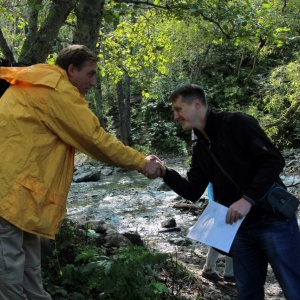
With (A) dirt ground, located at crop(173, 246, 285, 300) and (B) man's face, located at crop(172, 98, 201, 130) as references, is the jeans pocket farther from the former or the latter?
(A) dirt ground, located at crop(173, 246, 285, 300)

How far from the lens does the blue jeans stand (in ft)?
9.59

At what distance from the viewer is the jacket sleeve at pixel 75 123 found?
291 centimetres

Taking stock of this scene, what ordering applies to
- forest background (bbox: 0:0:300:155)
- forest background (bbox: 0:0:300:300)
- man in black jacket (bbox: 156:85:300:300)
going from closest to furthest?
1. man in black jacket (bbox: 156:85:300:300)
2. forest background (bbox: 0:0:300:300)
3. forest background (bbox: 0:0:300:155)

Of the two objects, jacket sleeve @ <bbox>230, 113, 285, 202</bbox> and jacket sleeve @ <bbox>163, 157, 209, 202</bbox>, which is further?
jacket sleeve @ <bbox>163, 157, 209, 202</bbox>

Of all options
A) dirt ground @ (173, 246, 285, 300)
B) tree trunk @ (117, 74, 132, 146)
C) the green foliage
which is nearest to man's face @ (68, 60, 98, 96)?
the green foliage

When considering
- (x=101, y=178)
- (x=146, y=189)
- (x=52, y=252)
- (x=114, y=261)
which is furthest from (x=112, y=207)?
(x=114, y=261)

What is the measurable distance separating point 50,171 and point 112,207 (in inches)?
341

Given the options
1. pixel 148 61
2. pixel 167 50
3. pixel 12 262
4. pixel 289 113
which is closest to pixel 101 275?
pixel 12 262

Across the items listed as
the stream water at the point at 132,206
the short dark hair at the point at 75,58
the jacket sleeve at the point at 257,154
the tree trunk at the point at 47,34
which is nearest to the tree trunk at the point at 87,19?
the tree trunk at the point at 47,34

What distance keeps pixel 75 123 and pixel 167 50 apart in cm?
1185

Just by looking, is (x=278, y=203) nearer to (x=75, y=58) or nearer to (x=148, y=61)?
(x=75, y=58)

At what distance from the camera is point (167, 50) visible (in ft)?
47.1

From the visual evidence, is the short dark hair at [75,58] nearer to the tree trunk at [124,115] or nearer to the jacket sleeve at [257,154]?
the jacket sleeve at [257,154]

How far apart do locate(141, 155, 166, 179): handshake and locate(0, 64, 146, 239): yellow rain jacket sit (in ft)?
1.85
